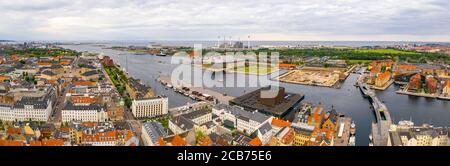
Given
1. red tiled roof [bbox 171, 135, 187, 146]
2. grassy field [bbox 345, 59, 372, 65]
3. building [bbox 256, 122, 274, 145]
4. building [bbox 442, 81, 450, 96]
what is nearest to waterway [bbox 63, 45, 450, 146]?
building [bbox 442, 81, 450, 96]

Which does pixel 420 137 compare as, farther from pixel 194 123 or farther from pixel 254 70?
pixel 254 70

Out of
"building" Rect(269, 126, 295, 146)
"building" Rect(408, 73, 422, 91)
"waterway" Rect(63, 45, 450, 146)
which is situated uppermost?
"building" Rect(408, 73, 422, 91)

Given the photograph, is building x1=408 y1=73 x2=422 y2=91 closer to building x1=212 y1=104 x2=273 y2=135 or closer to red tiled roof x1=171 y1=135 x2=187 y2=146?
building x1=212 y1=104 x2=273 y2=135

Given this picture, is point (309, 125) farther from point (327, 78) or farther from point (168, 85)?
point (327, 78)

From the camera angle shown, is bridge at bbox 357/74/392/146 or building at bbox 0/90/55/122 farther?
building at bbox 0/90/55/122

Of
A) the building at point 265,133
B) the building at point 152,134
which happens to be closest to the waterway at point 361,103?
the building at point 265,133

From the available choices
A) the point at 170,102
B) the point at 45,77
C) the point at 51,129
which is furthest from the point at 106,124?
the point at 45,77

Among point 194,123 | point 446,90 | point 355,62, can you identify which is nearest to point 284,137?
point 194,123
